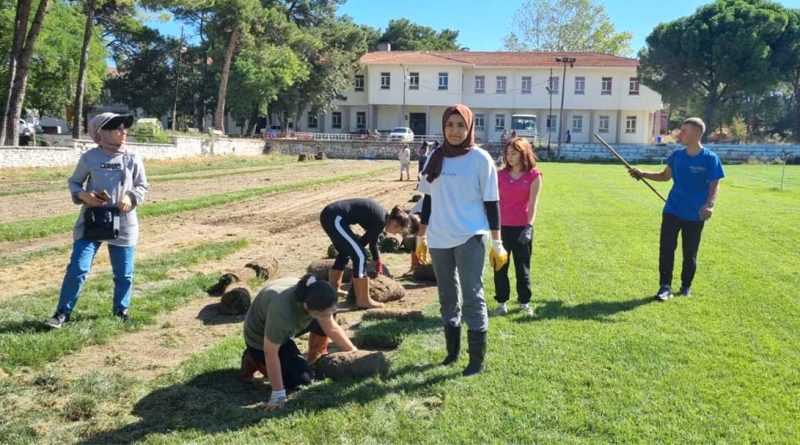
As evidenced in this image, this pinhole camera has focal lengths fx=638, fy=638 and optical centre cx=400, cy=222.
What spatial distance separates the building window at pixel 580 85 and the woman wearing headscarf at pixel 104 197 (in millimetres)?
55002

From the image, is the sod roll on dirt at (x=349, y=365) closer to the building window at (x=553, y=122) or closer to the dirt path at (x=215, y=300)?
the dirt path at (x=215, y=300)

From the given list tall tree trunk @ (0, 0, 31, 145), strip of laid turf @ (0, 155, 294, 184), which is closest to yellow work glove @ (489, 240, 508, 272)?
strip of laid turf @ (0, 155, 294, 184)

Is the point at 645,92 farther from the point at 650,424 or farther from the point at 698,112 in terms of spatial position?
the point at 650,424

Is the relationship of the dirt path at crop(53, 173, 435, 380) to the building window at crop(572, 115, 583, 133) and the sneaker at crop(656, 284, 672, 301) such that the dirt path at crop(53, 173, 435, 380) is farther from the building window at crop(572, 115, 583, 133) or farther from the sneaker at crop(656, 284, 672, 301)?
the building window at crop(572, 115, 583, 133)

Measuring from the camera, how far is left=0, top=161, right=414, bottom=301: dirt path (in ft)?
25.2

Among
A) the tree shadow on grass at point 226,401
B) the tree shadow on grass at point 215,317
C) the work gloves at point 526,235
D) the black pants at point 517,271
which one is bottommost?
the tree shadow on grass at point 215,317

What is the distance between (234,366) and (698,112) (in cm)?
6953

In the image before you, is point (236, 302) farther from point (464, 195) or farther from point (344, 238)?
point (464, 195)

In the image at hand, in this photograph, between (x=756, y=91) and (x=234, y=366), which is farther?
(x=756, y=91)

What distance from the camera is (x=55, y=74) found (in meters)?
33.1

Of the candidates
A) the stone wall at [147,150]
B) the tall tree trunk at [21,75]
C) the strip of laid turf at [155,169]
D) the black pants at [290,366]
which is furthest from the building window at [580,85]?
the black pants at [290,366]

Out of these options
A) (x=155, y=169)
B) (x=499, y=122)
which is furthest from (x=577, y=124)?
(x=155, y=169)

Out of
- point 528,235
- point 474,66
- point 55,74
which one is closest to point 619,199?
point 528,235

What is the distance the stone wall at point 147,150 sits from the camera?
22.3 meters
